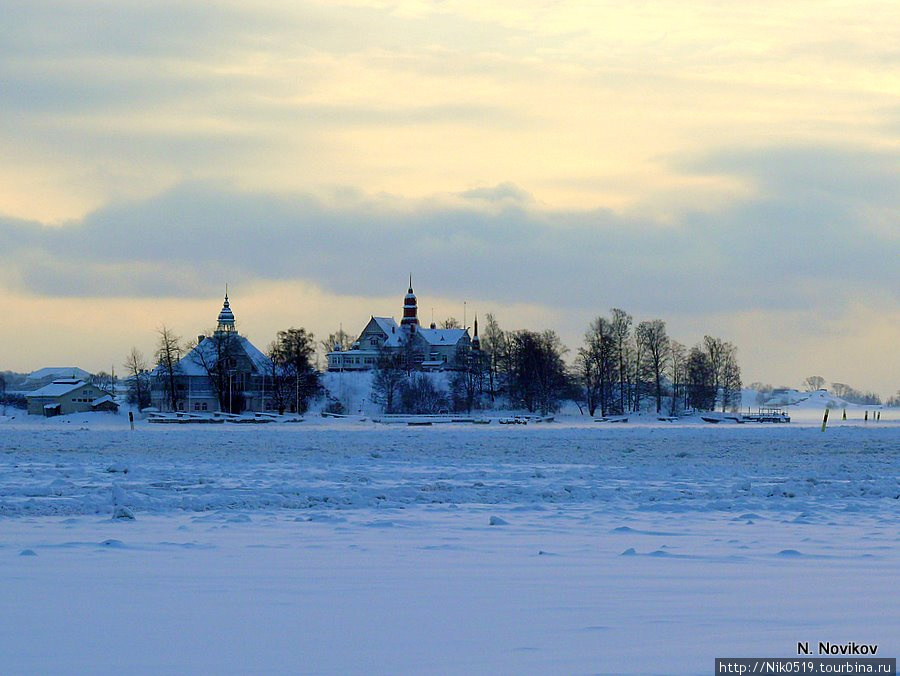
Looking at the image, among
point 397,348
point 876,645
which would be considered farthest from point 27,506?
point 397,348

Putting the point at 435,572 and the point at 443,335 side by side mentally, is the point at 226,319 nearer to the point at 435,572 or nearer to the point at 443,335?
the point at 443,335

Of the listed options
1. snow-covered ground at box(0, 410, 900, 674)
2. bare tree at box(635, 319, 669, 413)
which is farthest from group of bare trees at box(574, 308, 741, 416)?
snow-covered ground at box(0, 410, 900, 674)

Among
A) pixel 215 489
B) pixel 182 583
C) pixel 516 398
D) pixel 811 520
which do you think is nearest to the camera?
pixel 182 583

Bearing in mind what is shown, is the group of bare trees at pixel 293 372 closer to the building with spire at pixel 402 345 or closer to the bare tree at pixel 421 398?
the bare tree at pixel 421 398

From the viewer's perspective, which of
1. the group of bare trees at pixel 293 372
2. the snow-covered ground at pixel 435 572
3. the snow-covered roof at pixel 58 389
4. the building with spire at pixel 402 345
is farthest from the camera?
the building with spire at pixel 402 345

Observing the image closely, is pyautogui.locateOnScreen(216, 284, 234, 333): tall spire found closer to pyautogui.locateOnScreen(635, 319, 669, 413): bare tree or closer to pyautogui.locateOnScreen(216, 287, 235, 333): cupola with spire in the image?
pyautogui.locateOnScreen(216, 287, 235, 333): cupola with spire

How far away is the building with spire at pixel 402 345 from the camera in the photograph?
150 metres

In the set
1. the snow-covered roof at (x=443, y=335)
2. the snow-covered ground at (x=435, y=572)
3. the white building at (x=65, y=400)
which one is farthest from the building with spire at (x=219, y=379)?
the snow-covered ground at (x=435, y=572)

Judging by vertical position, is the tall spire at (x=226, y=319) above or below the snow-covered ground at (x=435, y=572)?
above

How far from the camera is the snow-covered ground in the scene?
7227 millimetres

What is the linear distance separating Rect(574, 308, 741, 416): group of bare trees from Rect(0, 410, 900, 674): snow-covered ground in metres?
101

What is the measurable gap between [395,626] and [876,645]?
3.27m

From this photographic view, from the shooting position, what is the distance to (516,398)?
121750 mm

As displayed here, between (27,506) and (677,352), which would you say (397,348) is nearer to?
(677,352)
